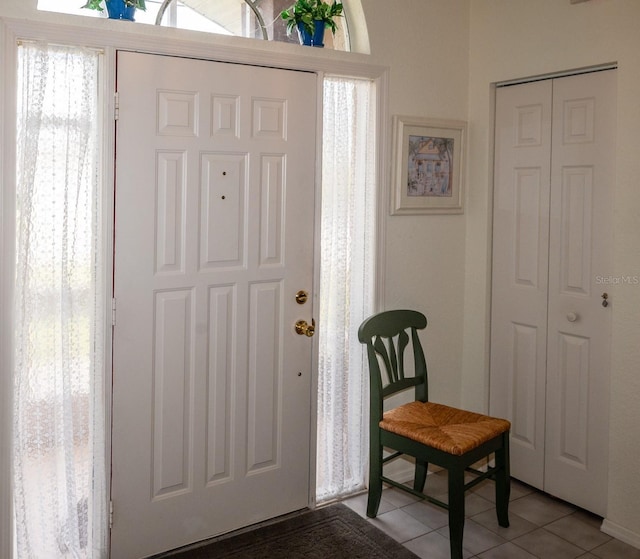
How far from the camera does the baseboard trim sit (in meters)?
2.89

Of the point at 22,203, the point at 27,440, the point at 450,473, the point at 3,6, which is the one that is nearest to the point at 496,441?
Result: the point at 450,473

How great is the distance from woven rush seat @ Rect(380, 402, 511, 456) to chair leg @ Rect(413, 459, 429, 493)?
35cm

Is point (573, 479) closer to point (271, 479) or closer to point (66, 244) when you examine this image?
point (271, 479)

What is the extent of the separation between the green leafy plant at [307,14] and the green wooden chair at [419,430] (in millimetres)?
1290

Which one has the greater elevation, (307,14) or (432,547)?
(307,14)

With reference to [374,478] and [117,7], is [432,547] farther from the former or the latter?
[117,7]

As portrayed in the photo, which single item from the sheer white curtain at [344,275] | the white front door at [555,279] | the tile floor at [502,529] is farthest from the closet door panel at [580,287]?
the sheer white curtain at [344,275]

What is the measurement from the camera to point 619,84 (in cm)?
285

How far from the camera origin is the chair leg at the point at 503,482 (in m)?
2.99

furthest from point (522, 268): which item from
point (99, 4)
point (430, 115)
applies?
point (99, 4)

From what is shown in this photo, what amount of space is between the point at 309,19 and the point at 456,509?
2080 mm

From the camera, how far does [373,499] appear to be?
3.10m

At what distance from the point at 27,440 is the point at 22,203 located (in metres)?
0.84

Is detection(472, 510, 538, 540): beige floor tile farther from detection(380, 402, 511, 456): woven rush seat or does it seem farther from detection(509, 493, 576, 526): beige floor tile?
detection(380, 402, 511, 456): woven rush seat
